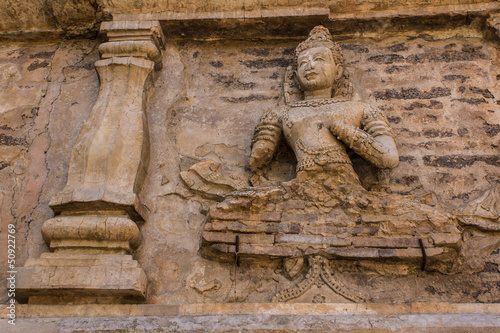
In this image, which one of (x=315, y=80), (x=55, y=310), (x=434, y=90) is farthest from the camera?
(x=434, y=90)

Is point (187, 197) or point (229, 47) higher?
point (229, 47)

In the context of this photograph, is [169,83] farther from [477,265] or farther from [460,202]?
[477,265]

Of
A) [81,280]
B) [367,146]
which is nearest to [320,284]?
[367,146]

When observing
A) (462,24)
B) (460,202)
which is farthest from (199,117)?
(462,24)

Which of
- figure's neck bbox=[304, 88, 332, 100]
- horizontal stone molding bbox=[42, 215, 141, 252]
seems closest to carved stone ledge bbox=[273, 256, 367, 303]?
horizontal stone molding bbox=[42, 215, 141, 252]

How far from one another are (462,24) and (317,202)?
7.06ft

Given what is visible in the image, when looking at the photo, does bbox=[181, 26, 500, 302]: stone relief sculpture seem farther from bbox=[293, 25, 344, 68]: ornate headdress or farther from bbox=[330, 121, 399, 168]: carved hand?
bbox=[293, 25, 344, 68]: ornate headdress

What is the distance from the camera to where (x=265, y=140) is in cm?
325

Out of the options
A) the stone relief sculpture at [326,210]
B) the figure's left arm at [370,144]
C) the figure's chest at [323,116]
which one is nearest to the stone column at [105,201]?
the stone relief sculpture at [326,210]

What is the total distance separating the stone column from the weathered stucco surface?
170 mm

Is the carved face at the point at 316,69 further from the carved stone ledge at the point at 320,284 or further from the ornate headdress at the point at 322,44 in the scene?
the carved stone ledge at the point at 320,284

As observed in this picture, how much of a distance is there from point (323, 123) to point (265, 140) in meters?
0.40

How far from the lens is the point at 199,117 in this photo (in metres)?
3.64

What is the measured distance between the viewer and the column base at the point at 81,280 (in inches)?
103
